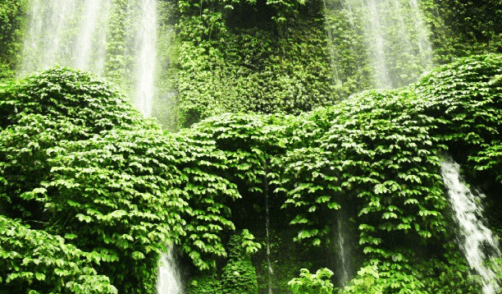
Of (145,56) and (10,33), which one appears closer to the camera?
(10,33)

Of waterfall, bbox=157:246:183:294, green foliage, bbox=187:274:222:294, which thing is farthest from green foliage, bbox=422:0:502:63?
waterfall, bbox=157:246:183:294

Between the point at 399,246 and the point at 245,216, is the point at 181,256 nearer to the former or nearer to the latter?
the point at 245,216

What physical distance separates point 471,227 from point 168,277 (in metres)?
5.42

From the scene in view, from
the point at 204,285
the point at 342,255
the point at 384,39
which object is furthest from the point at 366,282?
the point at 384,39

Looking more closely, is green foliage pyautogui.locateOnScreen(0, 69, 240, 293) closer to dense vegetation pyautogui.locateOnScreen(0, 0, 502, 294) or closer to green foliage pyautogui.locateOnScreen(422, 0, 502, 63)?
dense vegetation pyautogui.locateOnScreen(0, 0, 502, 294)

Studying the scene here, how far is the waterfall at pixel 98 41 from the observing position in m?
11.6

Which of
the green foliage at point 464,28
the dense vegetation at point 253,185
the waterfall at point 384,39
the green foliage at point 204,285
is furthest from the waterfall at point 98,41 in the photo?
the green foliage at point 464,28

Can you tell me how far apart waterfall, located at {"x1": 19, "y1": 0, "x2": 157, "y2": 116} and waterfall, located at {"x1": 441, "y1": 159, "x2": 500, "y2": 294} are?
27.4ft

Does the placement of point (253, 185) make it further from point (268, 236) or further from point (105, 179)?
point (105, 179)

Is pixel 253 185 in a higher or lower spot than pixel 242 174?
lower

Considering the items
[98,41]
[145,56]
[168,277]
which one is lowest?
[168,277]

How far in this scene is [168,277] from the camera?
6.03 metres

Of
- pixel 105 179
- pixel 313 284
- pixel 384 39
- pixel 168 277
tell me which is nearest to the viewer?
pixel 313 284

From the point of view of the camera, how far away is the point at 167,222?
18.8ft
